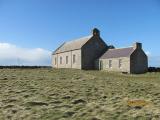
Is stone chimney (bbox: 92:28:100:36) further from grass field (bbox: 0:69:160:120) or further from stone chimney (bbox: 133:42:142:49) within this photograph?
grass field (bbox: 0:69:160:120)

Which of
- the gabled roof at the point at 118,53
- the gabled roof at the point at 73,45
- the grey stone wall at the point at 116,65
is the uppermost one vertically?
the gabled roof at the point at 73,45

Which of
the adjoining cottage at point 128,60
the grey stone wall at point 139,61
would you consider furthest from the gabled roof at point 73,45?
the grey stone wall at point 139,61

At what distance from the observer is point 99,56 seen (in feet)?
249

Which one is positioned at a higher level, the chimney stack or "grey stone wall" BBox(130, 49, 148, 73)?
the chimney stack

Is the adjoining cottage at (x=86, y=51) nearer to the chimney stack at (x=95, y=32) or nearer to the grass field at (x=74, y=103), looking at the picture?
the chimney stack at (x=95, y=32)

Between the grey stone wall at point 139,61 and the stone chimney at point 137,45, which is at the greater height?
the stone chimney at point 137,45

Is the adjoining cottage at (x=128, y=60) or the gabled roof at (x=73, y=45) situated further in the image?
the gabled roof at (x=73, y=45)

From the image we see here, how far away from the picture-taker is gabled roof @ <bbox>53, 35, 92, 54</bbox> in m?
75.6

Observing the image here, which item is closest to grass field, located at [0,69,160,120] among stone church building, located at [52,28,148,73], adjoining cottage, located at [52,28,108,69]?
stone church building, located at [52,28,148,73]

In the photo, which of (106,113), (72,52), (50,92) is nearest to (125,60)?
→ (72,52)

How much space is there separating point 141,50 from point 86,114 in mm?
49657

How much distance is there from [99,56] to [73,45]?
764cm

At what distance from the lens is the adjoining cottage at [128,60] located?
6469 cm

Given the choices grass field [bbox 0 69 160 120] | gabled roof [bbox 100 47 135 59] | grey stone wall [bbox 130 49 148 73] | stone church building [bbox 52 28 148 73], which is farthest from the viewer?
gabled roof [bbox 100 47 135 59]
